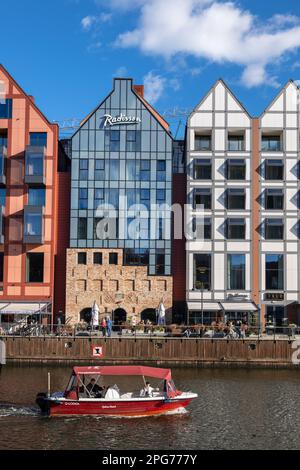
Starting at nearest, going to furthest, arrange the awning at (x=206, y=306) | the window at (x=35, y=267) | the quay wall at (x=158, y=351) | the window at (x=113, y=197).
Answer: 1. the quay wall at (x=158, y=351)
2. the awning at (x=206, y=306)
3. the window at (x=35, y=267)
4. the window at (x=113, y=197)

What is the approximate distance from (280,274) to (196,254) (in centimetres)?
967

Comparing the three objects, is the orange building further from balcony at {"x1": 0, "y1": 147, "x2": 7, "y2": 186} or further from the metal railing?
the metal railing

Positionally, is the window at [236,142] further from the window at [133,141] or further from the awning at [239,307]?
the awning at [239,307]

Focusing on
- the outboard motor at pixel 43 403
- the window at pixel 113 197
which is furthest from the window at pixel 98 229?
the outboard motor at pixel 43 403

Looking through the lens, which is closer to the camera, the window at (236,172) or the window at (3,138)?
the window at (236,172)

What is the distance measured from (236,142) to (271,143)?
4059 millimetres

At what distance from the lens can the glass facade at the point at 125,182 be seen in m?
67.7

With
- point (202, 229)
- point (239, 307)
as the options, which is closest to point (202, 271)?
point (202, 229)

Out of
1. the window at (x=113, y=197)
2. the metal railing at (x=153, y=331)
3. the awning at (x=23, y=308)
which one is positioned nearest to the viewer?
the metal railing at (x=153, y=331)

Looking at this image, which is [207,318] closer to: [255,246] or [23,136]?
[255,246]

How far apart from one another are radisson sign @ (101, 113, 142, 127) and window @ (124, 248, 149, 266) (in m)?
14.8

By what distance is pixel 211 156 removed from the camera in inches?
2655

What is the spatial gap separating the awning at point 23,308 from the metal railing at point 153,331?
304 centimetres

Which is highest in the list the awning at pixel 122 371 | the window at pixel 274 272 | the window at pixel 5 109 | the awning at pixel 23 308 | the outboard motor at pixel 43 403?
the window at pixel 5 109
